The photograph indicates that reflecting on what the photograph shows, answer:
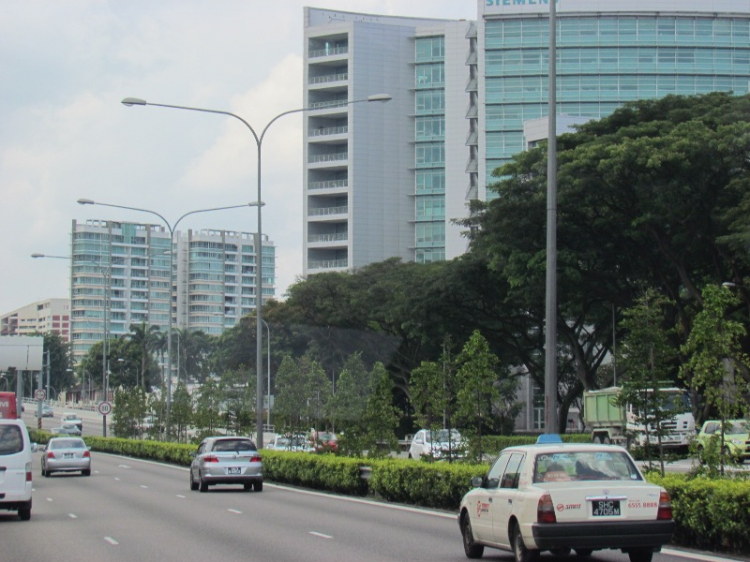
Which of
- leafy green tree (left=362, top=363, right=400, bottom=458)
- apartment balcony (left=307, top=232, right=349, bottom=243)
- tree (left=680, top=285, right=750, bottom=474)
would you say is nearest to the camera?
tree (left=680, top=285, right=750, bottom=474)

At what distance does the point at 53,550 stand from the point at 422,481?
9.09m

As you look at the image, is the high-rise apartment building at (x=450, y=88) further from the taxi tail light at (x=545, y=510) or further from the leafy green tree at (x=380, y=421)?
the taxi tail light at (x=545, y=510)

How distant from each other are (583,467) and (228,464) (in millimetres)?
17977

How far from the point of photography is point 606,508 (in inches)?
484

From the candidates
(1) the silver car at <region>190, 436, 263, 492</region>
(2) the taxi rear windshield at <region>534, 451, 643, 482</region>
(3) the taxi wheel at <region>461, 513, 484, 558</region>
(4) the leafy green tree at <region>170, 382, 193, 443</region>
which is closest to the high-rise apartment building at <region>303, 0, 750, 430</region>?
(4) the leafy green tree at <region>170, 382, 193, 443</region>

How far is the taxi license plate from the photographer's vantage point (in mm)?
12273

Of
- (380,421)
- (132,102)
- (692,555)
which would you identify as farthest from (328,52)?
(692,555)

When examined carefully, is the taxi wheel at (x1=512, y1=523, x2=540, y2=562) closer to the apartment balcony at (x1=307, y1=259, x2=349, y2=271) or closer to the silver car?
the silver car

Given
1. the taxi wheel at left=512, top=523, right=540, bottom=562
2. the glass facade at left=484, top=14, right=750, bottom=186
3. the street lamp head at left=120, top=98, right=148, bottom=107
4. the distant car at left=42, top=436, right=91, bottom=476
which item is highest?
the glass facade at left=484, top=14, right=750, bottom=186

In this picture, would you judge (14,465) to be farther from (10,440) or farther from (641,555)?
(641,555)

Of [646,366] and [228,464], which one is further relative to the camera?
[228,464]

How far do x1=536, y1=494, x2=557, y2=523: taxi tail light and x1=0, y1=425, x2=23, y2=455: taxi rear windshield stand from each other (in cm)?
1147

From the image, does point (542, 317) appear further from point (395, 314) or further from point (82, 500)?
point (82, 500)

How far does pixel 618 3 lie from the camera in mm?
92188
